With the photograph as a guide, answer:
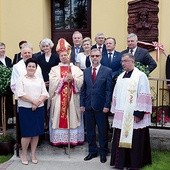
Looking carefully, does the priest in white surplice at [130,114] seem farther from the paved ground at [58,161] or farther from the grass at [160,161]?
the paved ground at [58,161]

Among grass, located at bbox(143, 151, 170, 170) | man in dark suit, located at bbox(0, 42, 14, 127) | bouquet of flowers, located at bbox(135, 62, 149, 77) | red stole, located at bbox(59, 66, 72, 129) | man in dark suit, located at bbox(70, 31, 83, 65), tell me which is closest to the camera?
grass, located at bbox(143, 151, 170, 170)

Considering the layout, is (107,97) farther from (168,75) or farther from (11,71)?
(168,75)

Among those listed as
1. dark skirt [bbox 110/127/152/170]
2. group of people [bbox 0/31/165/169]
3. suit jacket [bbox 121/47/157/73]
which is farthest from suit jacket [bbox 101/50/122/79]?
dark skirt [bbox 110/127/152/170]

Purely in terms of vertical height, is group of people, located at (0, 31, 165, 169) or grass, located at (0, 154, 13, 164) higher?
group of people, located at (0, 31, 165, 169)

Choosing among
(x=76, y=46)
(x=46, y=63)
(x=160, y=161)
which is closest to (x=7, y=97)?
(x=46, y=63)

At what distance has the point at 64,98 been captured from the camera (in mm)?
7414

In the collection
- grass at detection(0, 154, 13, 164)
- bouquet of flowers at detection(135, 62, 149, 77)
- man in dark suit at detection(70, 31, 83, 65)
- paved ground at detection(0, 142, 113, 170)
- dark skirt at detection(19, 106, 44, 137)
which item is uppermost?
man in dark suit at detection(70, 31, 83, 65)

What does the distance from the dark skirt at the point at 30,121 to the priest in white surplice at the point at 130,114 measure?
1.20 m

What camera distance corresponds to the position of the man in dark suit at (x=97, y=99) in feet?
22.7

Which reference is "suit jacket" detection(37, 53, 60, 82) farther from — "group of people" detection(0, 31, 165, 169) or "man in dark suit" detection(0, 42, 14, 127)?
"man in dark suit" detection(0, 42, 14, 127)

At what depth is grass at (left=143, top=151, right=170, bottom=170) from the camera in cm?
684

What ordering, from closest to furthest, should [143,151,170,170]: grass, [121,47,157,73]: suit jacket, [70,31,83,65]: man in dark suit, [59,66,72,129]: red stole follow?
[143,151,170,170]: grass
[59,66,72,129]: red stole
[121,47,157,73]: suit jacket
[70,31,83,65]: man in dark suit

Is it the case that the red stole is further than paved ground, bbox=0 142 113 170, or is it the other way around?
the red stole

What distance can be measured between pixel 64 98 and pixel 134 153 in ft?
5.11
